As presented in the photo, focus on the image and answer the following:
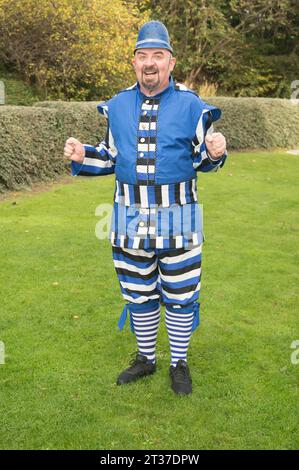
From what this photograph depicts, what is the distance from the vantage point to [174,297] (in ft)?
12.6

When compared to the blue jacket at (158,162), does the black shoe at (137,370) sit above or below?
below

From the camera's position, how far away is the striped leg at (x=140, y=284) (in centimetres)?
381

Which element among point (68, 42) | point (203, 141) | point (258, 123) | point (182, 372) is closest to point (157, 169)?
point (203, 141)

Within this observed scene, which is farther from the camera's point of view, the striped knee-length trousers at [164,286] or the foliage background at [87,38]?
the foliage background at [87,38]

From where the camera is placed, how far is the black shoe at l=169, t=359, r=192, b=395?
3.92m

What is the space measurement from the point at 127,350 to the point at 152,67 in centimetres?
217

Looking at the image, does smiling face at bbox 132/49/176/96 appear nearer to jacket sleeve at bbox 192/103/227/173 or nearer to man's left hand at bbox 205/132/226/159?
jacket sleeve at bbox 192/103/227/173

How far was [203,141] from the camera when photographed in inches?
142

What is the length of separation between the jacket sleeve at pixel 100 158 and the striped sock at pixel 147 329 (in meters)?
0.98

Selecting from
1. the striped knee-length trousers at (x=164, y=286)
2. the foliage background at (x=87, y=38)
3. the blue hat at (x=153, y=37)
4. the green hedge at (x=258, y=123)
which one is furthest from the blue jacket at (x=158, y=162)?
the green hedge at (x=258, y=123)

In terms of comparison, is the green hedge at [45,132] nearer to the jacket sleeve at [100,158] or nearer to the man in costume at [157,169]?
the jacket sleeve at [100,158]

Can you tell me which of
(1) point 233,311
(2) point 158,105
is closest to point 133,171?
(2) point 158,105

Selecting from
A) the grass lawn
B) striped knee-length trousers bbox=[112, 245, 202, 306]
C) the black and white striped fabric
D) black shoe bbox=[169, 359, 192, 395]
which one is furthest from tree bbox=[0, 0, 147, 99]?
black shoe bbox=[169, 359, 192, 395]

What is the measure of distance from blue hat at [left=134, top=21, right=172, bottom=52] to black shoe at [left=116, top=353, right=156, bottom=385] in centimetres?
209
